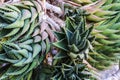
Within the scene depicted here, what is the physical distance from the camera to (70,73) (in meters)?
1.37

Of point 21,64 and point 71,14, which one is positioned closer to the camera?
point 21,64

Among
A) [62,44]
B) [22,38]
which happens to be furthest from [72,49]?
[22,38]

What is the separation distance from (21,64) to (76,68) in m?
0.24

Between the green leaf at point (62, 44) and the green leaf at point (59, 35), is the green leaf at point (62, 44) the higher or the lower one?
the lower one

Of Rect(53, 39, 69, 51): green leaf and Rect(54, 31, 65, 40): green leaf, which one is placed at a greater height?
Rect(54, 31, 65, 40): green leaf

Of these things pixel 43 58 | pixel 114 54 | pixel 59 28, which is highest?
pixel 59 28

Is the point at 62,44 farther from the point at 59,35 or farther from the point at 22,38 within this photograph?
the point at 22,38

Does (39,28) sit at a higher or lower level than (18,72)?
higher

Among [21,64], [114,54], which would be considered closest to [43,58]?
[21,64]

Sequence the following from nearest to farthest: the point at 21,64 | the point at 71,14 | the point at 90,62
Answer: the point at 21,64 → the point at 71,14 → the point at 90,62

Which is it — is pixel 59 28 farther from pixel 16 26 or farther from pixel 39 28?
pixel 16 26

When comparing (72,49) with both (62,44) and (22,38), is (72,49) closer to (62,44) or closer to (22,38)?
(62,44)

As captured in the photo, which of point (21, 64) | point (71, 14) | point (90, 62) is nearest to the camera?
point (21, 64)

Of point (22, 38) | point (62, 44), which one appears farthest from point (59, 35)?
point (22, 38)
